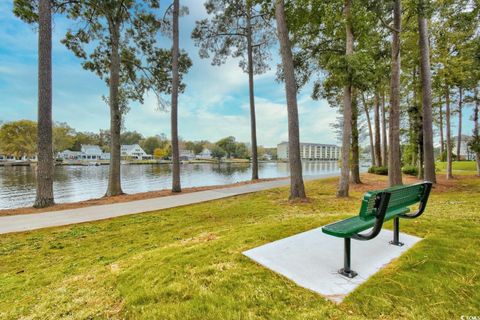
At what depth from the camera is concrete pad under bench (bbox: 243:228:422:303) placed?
2.06m

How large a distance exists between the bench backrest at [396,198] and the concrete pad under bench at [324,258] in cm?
56

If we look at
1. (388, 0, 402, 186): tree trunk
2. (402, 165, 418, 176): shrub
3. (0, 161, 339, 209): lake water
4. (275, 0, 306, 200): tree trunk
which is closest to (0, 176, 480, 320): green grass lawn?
(275, 0, 306, 200): tree trunk

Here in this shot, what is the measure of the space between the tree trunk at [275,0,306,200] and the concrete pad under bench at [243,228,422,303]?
11.1 ft

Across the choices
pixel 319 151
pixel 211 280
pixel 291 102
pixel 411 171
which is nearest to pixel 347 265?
pixel 211 280

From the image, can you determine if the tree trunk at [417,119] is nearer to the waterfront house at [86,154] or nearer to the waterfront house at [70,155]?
the waterfront house at [86,154]

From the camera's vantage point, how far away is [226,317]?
162cm

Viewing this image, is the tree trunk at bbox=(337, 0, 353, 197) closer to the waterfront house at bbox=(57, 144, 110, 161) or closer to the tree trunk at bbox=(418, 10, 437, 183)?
the tree trunk at bbox=(418, 10, 437, 183)

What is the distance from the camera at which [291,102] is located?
656 centimetres

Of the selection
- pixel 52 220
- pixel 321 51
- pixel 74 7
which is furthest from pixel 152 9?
pixel 52 220

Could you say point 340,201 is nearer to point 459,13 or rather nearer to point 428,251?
point 428,251

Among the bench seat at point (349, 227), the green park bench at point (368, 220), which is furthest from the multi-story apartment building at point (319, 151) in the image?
the bench seat at point (349, 227)

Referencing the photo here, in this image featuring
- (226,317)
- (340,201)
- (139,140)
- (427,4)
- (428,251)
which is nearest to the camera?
(226,317)

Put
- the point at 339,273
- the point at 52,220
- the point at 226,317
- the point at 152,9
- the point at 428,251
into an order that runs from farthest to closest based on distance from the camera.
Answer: the point at 152,9 → the point at 52,220 → the point at 428,251 → the point at 339,273 → the point at 226,317

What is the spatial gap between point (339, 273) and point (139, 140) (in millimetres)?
96824
